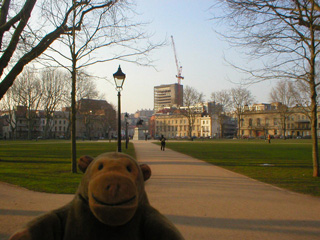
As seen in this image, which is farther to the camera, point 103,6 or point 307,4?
point 103,6

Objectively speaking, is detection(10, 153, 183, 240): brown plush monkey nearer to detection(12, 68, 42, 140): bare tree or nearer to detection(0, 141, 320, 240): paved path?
detection(0, 141, 320, 240): paved path

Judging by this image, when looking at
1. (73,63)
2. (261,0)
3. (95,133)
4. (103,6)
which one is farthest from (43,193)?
(95,133)

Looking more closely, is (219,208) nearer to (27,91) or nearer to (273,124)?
(27,91)

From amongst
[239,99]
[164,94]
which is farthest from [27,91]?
[164,94]

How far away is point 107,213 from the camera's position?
1.72 meters

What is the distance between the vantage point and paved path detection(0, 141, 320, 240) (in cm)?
470

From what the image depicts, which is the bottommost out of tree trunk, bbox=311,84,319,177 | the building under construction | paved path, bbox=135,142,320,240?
paved path, bbox=135,142,320,240

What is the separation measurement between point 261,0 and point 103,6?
5.76 metres

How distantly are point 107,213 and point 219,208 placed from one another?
16.0ft

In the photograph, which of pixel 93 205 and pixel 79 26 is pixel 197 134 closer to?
pixel 79 26

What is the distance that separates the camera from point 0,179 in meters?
9.92

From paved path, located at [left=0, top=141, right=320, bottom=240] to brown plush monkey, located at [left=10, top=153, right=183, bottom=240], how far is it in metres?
2.61

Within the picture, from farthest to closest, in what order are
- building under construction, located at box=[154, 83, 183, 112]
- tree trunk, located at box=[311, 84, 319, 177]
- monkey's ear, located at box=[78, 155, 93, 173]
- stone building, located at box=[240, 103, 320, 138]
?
building under construction, located at box=[154, 83, 183, 112]
stone building, located at box=[240, 103, 320, 138]
tree trunk, located at box=[311, 84, 319, 177]
monkey's ear, located at box=[78, 155, 93, 173]

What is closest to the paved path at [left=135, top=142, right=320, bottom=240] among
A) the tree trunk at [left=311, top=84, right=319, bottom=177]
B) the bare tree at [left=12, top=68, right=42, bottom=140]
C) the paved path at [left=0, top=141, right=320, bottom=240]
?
the paved path at [left=0, top=141, right=320, bottom=240]
